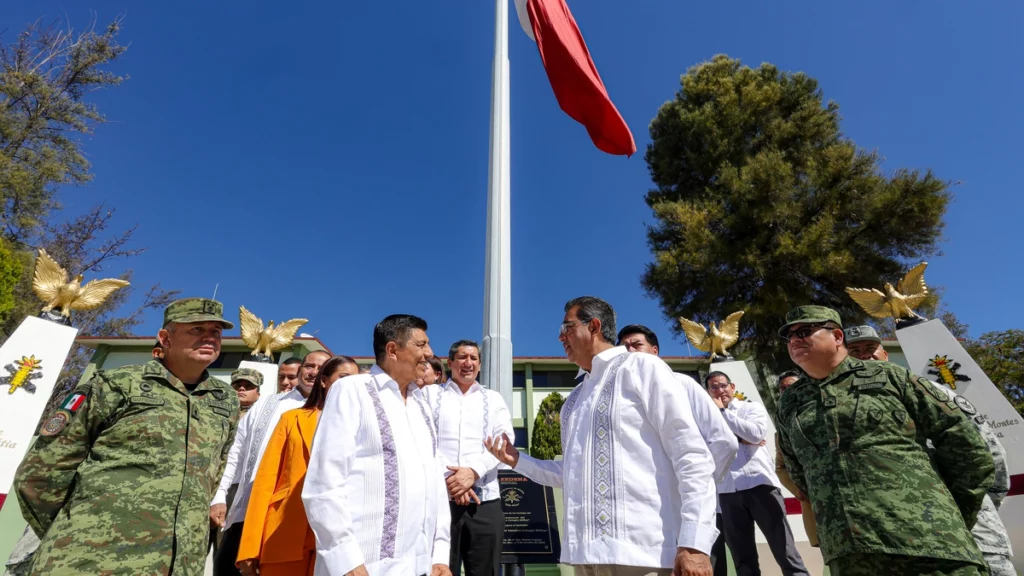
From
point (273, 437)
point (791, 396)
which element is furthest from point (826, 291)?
point (273, 437)

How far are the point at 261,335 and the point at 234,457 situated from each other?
4.19 metres

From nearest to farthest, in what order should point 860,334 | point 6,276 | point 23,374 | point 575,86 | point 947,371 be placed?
point 860,334
point 23,374
point 947,371
point 575,86
point 6,276

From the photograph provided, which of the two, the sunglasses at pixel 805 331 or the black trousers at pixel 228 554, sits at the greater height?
the sunglasses at pixel 805 331

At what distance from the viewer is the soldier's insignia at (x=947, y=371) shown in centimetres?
614

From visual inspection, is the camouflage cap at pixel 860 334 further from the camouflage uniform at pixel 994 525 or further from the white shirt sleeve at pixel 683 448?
the white shirt sleeve at pixel 683 448

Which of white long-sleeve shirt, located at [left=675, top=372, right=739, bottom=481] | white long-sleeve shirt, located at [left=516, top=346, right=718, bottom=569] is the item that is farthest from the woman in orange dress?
white long-sleeve shirt, located at [left=675, top=372, right=739, bottom=481]

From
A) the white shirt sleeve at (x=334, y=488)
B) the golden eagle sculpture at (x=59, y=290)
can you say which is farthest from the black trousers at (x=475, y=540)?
the golden eagle sculpture at (x=59, y=290)

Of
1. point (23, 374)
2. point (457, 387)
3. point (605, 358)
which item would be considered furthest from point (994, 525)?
point (23, 374)

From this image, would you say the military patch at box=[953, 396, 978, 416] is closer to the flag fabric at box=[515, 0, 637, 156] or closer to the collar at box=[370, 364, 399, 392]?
the collar at box=[370, 364, 399, 392]

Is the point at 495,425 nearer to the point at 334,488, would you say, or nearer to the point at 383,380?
the point at 383,380

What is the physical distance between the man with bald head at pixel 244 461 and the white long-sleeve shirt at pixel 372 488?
1119 mm

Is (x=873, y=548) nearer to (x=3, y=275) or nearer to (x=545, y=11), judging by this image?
(x=545, y=11)

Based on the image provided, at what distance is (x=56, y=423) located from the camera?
1923 mm

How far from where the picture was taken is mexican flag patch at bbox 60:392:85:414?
1.95m
